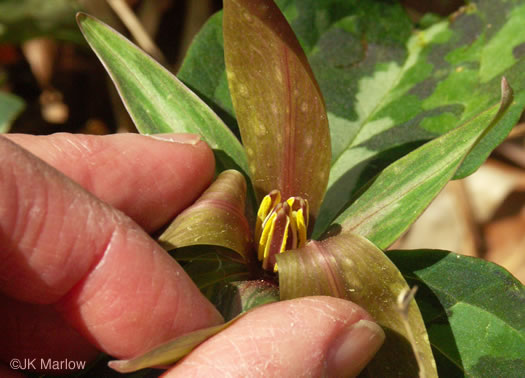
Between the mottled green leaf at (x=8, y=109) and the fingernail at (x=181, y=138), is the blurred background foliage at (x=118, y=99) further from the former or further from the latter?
the fingernail at (x=181, y=138)

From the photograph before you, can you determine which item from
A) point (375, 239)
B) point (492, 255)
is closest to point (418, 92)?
point (375, 239)

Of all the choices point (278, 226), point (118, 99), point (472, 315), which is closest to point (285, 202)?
point (278, 226)

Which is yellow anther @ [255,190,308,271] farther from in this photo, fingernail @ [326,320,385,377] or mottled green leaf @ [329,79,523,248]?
fingernail @ [326,320,385,377]

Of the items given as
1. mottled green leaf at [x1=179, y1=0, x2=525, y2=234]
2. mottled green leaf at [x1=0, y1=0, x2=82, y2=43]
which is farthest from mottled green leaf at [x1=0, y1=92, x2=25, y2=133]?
mottled green leaf at [x1=179, y1=0, x2=525, y2=234]

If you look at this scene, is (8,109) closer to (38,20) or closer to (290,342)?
(38,20)

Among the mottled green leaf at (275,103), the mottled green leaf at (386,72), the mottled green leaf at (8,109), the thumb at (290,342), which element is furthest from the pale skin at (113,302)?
the mottled green leaf at (8,109)

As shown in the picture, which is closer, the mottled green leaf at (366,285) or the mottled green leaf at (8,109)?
the mottled green leaf at (366,285)
